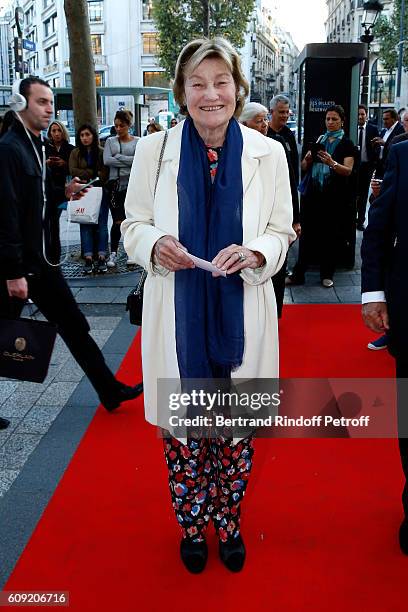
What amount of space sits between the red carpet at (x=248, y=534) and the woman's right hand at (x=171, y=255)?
126cm

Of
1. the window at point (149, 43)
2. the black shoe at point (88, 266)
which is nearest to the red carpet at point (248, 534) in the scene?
the black shoe at point (88, 266)

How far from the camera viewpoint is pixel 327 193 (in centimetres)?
710

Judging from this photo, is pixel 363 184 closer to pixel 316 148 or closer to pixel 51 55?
pixel 316 148

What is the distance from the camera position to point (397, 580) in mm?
2529

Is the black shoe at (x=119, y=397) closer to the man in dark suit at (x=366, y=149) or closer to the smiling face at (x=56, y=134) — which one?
the smiling face at (x=56, y=134)

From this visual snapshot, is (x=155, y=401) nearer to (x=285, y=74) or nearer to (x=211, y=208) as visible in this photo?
(x=211, y=208)

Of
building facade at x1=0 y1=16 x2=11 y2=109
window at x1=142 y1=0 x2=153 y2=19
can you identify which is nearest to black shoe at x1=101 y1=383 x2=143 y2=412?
window at x1=142 y1=0 x2=153 y2=19

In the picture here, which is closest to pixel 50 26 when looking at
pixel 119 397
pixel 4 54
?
pixel 4 54

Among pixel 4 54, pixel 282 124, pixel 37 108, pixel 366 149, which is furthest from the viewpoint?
pixel 4 54

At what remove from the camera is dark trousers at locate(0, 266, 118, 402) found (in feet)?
11.8

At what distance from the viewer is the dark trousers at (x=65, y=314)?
361cm

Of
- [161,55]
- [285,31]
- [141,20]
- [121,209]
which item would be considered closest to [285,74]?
[285,31]

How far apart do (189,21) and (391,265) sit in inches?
1706

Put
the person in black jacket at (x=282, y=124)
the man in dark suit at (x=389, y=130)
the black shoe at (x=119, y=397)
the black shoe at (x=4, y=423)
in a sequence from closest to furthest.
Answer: the black shoe at (x=4, y=423) → the black shoe at (x=119, y=397) → the person in black jacket at (x=282, y=124) → the man in dark suit at (x=389, y=130)
